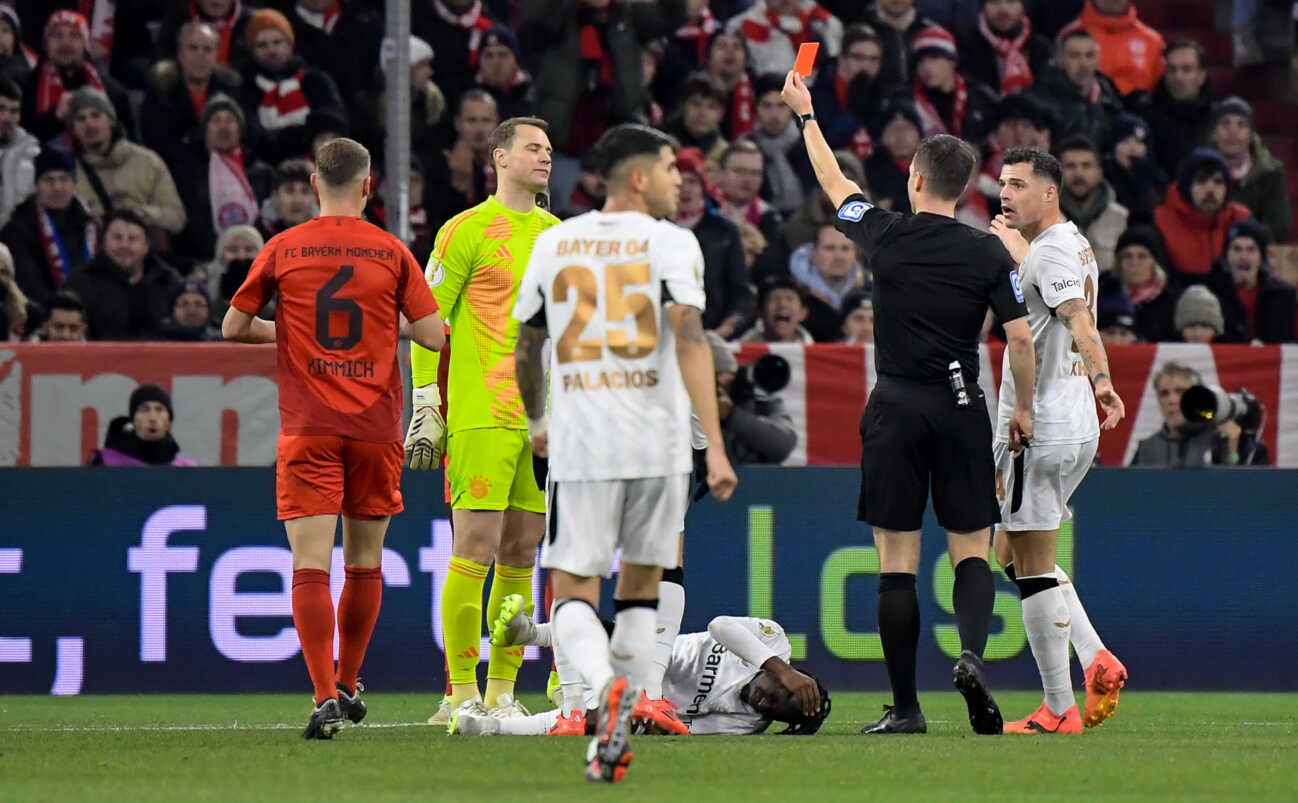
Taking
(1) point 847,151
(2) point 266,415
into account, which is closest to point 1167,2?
(1) point 847,151

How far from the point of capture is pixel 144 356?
11.7 meters

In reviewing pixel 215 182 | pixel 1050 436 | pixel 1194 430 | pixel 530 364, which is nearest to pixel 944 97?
pixel 1194 430

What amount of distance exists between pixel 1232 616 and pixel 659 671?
479 cm

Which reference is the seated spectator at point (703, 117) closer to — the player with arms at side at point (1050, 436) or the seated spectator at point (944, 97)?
the seated spectator at point (944, 97)

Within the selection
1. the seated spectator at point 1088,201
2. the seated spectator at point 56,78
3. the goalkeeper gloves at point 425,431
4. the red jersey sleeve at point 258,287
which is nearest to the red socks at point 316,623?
the goalkeeper gloves at point 425,431

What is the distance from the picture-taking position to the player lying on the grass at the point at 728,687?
855cm

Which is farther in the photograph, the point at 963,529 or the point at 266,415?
the point at 266,415

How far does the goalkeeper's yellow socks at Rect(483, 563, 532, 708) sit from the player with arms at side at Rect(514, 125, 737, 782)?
2.09 meters

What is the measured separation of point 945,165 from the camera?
8.24 meters

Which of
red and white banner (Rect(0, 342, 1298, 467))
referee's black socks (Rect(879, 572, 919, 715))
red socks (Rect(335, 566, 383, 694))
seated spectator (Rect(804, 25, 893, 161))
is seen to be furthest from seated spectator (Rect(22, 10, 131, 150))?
referee's black socks (Rect(879, 572, 919, 715))

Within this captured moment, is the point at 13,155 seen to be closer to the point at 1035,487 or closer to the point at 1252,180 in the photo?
the point at 1035,487

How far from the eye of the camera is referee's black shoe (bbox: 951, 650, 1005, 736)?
805cm

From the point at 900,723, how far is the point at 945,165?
2120 millimetres

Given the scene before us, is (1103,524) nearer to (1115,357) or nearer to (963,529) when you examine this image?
(1115,357)
